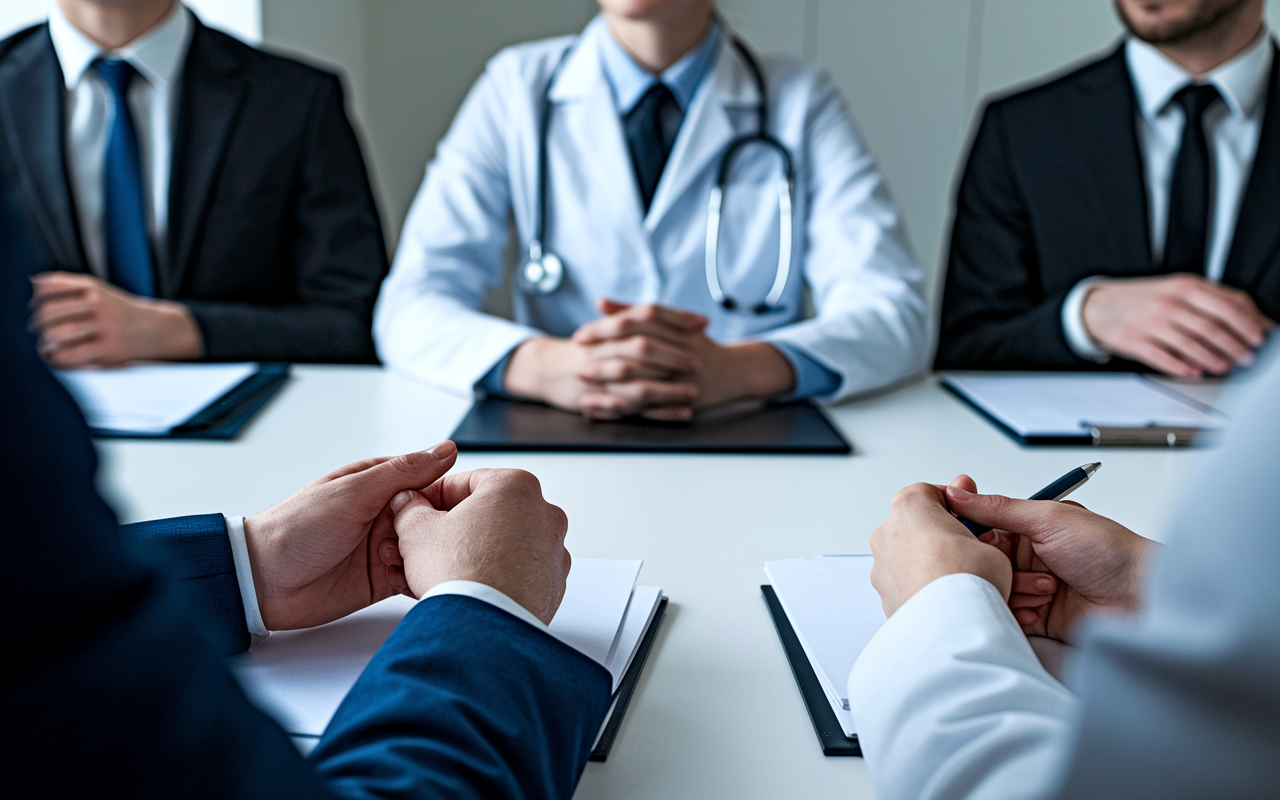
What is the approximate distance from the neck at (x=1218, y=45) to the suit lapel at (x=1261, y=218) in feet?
0.32

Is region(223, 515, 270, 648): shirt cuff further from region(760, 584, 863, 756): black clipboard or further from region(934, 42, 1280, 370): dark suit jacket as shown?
region(934, 42, 1280, 370): dark suit jacket

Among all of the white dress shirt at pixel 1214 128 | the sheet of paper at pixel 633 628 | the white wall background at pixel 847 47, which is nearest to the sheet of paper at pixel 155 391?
the sheet of paper at pixel 633 628

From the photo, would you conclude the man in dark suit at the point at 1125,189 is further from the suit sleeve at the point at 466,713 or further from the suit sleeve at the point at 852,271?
the suit sleeve at the point at 466,713

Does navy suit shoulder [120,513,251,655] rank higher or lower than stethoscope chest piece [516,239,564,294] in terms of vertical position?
higher

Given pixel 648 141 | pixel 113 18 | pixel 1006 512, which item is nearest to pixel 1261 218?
pixel 648 141

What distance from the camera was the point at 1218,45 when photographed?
158 cm

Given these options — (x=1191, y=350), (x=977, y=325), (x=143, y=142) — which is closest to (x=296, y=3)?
(x=143, y=142)

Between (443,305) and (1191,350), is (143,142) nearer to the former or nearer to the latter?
(443,305)

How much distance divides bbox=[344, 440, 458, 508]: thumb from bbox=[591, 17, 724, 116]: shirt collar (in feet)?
3.49

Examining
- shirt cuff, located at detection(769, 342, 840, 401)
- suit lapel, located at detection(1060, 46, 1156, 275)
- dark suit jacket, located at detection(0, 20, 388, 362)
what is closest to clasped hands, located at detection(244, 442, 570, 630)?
shirt cuff, located at detection(769, 342, 840, 401)

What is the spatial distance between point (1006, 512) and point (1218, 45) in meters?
1.42

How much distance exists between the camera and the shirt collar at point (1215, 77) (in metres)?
1.53

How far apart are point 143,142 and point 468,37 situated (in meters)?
1.58

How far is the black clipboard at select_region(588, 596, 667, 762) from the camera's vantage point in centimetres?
45
